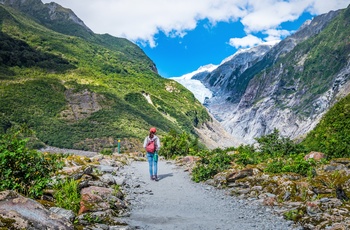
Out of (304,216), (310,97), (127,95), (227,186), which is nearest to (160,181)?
(227,186)

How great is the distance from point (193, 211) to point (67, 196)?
392 centimetres

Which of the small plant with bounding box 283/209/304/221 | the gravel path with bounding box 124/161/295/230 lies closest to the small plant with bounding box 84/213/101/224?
the gravel path with bounding box 124/161/295/230

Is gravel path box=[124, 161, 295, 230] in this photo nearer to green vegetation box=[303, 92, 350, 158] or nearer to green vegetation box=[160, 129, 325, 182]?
green vegetation box=[160, 129, 325, 182]

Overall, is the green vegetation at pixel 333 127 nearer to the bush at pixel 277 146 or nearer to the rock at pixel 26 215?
the bush at pixel 277 146

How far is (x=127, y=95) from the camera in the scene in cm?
16338

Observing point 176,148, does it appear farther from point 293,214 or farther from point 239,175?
point 293,214

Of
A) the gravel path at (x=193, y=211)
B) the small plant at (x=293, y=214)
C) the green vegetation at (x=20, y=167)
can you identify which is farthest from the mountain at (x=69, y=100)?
the small plant at (x=293, y=214)

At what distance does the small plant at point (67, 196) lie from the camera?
324 inches

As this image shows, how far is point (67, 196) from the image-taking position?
892 centimetres

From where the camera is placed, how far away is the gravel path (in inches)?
335

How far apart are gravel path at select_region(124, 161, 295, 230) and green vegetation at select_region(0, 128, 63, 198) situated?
2.53 metres

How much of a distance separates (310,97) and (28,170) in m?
202

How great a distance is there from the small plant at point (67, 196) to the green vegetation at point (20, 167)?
0.62 metres

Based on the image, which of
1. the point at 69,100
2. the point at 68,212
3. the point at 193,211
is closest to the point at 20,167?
the point at 68,212
